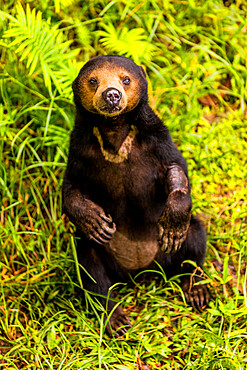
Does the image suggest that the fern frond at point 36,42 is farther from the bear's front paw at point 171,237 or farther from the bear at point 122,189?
the bear's front paw at point 171,237

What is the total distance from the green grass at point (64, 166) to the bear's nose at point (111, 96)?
1167 mm

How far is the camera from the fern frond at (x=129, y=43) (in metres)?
4.83

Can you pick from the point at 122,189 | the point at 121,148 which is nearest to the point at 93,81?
the point at 121,148

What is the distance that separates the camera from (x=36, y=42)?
440cm

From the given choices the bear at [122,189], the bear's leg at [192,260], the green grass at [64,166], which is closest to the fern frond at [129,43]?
the green grass at [64,166]

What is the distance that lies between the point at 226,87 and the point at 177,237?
8.16 feet

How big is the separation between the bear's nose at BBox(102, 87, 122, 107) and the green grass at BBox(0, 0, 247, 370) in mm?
1167

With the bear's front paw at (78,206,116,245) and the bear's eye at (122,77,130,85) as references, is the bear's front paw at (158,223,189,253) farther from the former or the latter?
the bear's eye at (122,77,130,85)

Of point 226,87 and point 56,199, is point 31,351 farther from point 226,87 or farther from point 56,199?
point 226,87

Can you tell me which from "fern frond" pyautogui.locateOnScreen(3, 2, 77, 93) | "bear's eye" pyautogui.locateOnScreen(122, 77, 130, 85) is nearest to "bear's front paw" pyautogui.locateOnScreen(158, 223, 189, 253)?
"bear's eye" pyautogui.locateOnScreen(122, 77, 130, 85)

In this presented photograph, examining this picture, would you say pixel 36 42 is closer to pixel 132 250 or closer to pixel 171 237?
pixel 132 250

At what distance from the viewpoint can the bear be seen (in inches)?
141

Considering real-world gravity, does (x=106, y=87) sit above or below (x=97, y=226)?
above

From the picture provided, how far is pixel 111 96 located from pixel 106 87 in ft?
0.38
